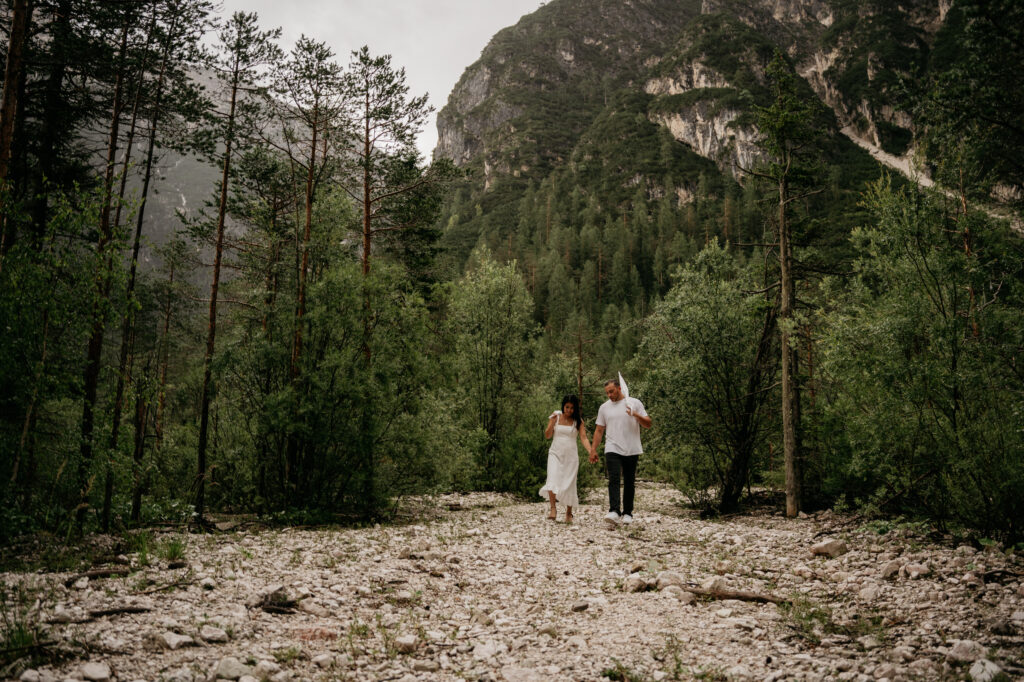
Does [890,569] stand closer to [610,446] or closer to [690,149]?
[610,446]

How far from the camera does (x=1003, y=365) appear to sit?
25.2 ft

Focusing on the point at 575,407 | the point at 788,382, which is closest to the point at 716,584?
the point at 575,407

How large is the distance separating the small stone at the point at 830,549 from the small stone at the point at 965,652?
379 cm

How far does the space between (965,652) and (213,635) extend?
6.05 metres

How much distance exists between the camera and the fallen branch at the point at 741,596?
569cm

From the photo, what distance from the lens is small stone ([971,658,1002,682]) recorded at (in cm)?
352

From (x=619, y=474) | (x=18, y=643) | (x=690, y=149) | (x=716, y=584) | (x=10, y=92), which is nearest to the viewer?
(x=18, y=643)

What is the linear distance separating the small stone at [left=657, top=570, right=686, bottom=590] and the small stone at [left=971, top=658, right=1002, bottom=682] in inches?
118

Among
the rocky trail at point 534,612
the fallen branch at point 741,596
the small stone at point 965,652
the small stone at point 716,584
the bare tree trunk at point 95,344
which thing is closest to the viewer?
the small stone at point 965,652

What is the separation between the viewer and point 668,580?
644cm


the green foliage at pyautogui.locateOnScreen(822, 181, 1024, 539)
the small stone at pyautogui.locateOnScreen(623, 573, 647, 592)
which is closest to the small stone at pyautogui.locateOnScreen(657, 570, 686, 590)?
the small stone at pyautogui.locateOnScreen(623, 573, 647, 592)

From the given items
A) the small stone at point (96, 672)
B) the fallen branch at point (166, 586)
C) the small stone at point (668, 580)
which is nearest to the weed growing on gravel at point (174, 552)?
the fallen branch at point (166, 586)

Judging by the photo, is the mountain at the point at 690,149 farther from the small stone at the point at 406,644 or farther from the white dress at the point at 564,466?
the small stone at the point at 406,644

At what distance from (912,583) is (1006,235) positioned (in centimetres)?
1046
